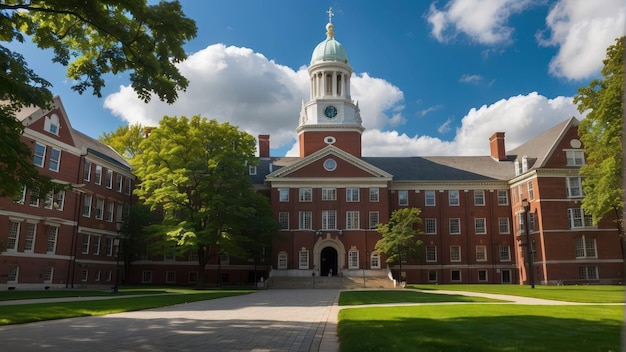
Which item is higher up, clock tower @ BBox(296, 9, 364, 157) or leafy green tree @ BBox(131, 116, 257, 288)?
clock tower @ BBox(296, 9, 364, 157)

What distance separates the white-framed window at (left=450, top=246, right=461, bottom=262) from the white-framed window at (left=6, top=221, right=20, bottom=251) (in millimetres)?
38725

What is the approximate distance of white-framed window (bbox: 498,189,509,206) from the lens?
52750mm

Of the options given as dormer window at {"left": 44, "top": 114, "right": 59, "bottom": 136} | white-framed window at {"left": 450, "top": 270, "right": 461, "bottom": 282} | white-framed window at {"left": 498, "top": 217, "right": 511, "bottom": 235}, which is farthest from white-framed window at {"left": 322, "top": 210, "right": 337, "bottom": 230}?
dormer window at {"left": 44, "top": 114, "right": 59, "bottom": 136}

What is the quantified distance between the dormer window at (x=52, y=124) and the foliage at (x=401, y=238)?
27.7 m

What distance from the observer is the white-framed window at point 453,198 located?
53.1 meters

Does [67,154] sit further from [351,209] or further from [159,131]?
[351,209]

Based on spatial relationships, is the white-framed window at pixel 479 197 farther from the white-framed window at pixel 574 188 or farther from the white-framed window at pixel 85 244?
the white-framed window at pixel 85 244

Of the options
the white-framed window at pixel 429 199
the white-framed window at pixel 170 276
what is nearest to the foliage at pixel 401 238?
the white-framed window at pixel 429 199

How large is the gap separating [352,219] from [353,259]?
391cm

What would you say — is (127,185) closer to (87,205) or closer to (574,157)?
(87,205)

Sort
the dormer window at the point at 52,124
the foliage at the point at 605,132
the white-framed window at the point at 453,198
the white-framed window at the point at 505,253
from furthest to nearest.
A: the white-framed window at the point at 453,198
the white-framed window at the point at 505,253
the dormer window at the point at 52,124
the foliage at the point at 605,132

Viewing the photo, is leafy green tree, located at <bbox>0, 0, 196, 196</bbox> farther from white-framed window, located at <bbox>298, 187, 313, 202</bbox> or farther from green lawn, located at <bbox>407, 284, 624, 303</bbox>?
white-framed window, located at <bbox>298, 187, 313, 202</bbox>

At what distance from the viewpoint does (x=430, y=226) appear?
52.9 metres

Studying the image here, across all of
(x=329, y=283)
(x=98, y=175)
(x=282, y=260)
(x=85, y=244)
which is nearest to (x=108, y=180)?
(x=98, y=175)
